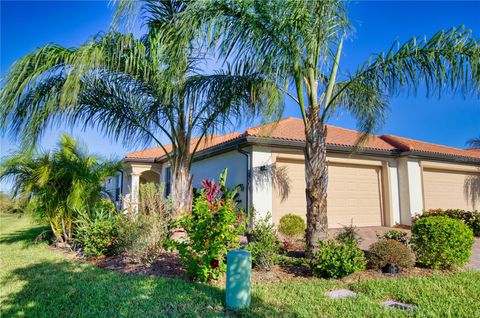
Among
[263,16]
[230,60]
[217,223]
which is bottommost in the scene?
[217,223]

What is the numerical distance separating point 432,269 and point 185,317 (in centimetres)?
556

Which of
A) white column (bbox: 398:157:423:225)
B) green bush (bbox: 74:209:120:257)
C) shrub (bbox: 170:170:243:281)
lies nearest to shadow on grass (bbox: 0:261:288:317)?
shrub (bbox: 170:170:243:281)

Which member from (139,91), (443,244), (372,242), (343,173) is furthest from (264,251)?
(343,173)

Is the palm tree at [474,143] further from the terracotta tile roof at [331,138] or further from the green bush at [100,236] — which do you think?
the green bush at [100,236]

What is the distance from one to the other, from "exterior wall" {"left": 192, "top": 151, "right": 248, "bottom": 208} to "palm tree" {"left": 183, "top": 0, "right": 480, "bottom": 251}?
526cm

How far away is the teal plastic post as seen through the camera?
444 cm

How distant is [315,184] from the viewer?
22.3 ft

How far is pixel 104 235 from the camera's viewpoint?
799 centimetres

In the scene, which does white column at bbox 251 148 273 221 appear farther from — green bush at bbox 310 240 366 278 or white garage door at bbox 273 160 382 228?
green bush at bbox 310 240 366 278

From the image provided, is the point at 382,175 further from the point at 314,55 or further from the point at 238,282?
the point at 238,282

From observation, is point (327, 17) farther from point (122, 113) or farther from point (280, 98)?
point (122, 113)

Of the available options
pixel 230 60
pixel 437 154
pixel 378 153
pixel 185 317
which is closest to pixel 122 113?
pixel 230 60

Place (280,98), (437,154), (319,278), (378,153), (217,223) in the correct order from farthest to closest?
(437,154), (378,153), (280,98), (319,278), (217,223)

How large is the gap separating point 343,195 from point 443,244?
7404 millimetres
